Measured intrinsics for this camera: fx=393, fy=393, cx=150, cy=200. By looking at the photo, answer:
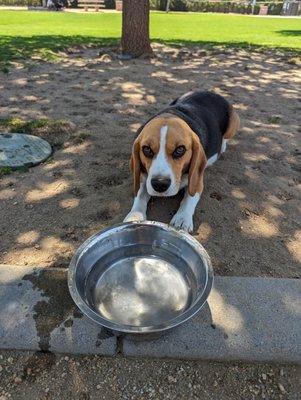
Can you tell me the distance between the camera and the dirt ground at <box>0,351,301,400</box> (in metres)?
2.26

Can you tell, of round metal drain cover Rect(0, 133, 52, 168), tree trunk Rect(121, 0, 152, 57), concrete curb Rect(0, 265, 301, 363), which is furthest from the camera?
tree trunk Rect(121, 0, 152, 57)

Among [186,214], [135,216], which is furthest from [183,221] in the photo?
[135,216]

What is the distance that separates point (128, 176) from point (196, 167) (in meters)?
1.08

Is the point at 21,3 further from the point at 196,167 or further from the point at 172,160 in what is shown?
the point at 172,160

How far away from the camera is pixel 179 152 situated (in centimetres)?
326

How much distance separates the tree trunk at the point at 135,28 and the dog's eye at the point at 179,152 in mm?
7537

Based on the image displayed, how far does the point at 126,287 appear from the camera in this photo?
2.83m

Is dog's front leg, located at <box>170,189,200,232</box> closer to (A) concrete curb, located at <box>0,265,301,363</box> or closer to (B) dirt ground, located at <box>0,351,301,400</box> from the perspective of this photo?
(A) concrete curb, located at <box>0,265,301,363</box>

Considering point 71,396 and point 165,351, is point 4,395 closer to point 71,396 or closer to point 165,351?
point 71,396

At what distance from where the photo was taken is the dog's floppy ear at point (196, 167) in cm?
342

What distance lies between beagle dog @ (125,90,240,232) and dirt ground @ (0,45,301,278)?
7.6 inches

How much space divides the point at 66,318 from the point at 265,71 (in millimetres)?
8460

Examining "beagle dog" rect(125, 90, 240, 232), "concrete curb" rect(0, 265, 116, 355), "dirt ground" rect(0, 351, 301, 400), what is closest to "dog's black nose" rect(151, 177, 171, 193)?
"beagle dog" rect(125, 90, 240, 232)

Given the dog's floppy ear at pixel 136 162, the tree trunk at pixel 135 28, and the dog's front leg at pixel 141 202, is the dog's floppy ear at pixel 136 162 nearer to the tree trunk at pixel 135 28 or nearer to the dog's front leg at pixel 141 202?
the dog's front leg at pixel 141 202
